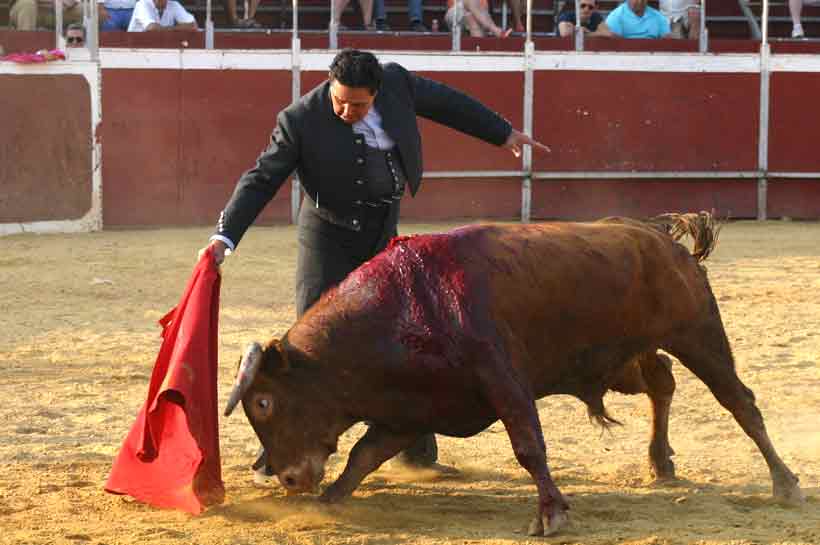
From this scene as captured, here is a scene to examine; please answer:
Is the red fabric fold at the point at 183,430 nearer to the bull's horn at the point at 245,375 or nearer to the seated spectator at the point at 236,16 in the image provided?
the bull's horn at the point at 245,375

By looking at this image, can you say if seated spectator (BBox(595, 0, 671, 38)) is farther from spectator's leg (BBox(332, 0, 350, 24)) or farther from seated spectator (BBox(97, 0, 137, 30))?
seated spectator (BBox(97, 0, 137, 30))

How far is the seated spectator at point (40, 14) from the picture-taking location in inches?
462

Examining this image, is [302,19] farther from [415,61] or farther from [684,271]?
[684,271]

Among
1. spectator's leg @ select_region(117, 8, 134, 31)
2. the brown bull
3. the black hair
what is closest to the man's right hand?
the brown bull

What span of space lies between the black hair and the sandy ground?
122cm

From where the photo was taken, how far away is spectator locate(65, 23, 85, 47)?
37.7 ft

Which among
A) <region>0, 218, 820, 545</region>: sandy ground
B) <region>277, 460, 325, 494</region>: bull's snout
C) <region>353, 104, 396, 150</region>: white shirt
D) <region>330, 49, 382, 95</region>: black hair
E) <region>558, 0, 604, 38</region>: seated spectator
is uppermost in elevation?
<region>558, 0, 604, 38</region>: seated spectator

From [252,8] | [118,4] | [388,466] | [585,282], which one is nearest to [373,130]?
[585,282]

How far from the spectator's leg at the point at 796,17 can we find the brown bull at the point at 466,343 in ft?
30.1

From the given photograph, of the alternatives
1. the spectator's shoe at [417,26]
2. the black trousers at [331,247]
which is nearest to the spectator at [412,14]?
the spectator's shoe at [417,26]

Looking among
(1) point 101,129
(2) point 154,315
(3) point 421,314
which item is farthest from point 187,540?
(1) point 101,129

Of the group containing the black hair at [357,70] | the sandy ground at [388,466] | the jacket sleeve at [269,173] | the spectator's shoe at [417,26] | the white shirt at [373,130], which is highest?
the spectator's shoe at [417,26]

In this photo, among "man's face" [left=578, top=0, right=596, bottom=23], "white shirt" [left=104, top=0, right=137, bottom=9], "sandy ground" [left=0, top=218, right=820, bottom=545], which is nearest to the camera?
"sandy ground" [left=0, top=218, right=820, bottom=545]

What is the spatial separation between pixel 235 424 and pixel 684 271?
1.87m
